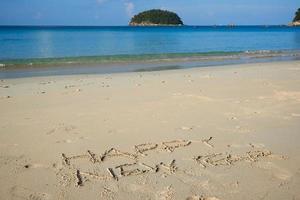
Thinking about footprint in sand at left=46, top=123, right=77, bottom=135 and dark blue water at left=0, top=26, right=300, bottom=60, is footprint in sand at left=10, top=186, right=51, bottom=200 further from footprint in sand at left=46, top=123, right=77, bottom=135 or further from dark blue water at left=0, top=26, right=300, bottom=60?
dark blue water at left=0, top=26, right=300, bottom=60

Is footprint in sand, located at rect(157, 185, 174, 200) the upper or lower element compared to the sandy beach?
lower

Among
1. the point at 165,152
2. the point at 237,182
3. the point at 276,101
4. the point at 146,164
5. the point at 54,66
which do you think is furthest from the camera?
the point at 54,66

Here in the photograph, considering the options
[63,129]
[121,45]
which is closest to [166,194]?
[63,129]

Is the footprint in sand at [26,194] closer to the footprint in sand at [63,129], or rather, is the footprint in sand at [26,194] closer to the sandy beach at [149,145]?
the sandy beach at [149,145]

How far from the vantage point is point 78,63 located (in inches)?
632

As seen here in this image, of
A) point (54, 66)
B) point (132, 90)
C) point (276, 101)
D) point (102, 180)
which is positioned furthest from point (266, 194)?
point (54, 66)

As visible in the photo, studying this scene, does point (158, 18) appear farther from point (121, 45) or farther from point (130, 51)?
point (130, 51)

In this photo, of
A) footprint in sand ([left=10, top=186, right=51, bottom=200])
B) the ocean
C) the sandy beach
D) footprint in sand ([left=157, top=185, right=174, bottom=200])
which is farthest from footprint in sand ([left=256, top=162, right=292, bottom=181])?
the ocean

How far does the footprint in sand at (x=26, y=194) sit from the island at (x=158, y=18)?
563 feet

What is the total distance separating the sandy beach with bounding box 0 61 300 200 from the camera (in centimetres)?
345

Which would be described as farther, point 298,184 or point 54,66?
point 54,66

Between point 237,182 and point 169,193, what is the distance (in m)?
0.75

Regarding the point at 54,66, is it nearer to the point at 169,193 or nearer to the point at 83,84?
the point at 83,84

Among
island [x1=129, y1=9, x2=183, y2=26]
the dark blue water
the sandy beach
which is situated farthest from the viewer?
island [x1=129, y1=9, x2=183, y2=26]
